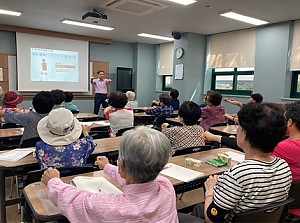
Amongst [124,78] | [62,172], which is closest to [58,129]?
[62,172]

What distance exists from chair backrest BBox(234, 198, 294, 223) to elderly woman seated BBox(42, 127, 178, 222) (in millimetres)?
322

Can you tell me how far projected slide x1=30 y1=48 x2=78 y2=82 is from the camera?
733cm

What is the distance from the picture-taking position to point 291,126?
173 centimetres

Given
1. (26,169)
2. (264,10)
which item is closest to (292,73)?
(264,10)

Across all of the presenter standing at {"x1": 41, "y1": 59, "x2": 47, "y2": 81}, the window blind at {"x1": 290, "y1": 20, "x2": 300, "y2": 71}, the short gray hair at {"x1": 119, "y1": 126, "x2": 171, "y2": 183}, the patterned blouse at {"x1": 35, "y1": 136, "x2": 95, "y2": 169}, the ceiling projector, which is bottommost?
the patterned blouse at {"x1": 35, "y1": 136, "x2": 95, "y2": 169}

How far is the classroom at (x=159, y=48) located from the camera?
5.01 m

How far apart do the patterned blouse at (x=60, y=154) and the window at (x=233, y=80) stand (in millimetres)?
5836

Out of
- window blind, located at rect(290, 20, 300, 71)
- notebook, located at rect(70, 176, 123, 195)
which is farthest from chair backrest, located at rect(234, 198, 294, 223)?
window blind, located at rect(290, 20, 300, 71)

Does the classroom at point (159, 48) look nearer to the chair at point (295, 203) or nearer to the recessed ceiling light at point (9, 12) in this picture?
the recessed ceiling light at point (9, 12)

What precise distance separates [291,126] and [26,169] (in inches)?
77.0

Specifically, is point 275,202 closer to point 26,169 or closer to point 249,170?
point 249,170

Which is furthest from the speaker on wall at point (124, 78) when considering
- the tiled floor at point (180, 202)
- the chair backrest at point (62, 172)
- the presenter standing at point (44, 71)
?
the chair backrest at point (62, 172)

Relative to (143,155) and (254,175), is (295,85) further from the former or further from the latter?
(143,155)

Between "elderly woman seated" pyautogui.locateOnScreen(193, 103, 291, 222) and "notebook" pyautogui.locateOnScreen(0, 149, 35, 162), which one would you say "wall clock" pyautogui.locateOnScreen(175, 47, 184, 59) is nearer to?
"notebook" pyautogui.locateOnScreen(0, 149, 35, 162)
